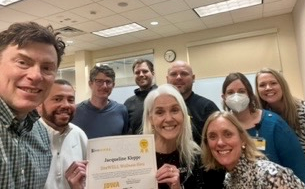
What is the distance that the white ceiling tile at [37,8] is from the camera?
4562 mm

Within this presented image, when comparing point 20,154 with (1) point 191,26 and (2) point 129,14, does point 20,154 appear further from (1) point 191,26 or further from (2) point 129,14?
(1) point 191,26

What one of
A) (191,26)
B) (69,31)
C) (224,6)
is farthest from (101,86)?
(191,26)

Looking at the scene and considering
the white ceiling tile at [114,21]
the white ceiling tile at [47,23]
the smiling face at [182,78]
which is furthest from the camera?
the white ceiling tile at [114,21]

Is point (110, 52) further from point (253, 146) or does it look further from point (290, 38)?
point (253, 146)

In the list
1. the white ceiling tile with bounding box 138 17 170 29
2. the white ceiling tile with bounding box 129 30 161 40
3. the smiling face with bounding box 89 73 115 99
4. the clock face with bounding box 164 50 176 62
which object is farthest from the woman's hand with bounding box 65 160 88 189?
the clock face with bounding box 164 50 176 62

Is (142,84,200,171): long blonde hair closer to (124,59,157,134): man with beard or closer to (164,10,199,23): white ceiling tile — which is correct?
(124,59,157,134): man with beard

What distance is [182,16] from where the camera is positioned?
5.71 meters

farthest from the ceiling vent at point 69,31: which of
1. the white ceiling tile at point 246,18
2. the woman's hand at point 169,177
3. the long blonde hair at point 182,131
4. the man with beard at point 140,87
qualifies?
the woman's hand at point 169,177

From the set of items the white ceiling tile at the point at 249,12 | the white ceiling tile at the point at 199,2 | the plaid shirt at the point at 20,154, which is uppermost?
the white ceiling tile at the point at 249,12

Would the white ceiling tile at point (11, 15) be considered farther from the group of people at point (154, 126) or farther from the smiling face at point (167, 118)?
the smiling face at point (167, 118)

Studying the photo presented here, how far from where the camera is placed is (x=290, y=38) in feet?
19.8

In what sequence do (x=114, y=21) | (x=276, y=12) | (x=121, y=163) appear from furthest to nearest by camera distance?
(x=276, y=12) → (x=114, y=21) → (x=121, y=163)

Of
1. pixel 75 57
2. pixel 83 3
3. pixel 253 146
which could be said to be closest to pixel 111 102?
pixel 253 146

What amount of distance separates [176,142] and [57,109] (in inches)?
32.2
